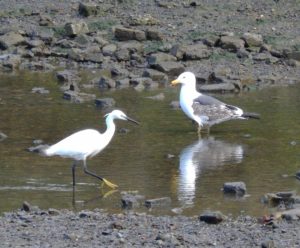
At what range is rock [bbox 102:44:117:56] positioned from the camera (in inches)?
1037

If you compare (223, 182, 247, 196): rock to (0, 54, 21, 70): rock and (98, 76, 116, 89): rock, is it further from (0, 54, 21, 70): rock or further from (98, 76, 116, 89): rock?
(0, 54, 21, 70): rock

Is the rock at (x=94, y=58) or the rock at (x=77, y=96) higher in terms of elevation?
the rock at (x=94, y=58)

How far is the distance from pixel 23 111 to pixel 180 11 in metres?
10.5

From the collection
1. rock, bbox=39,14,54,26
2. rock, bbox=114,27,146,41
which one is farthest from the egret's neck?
rock, bbox=39,14,54,26

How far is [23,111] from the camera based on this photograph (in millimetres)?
20297

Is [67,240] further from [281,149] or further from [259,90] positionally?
[259,90]

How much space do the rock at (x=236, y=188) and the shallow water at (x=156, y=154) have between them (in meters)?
0.12

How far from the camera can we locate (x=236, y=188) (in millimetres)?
13922

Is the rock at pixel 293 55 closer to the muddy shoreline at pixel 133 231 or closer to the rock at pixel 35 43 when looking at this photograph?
the rock at pixel 35 43

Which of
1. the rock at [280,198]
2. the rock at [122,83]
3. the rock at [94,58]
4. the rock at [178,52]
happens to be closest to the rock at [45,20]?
the rock at [94,58]

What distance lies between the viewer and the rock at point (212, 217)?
39.6 ft

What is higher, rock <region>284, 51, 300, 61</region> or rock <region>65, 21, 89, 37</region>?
rock <region>65, 21, 89, 37</region>

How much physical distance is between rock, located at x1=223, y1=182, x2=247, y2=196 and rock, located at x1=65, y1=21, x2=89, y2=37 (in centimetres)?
1447

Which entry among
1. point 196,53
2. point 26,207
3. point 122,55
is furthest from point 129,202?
point 122,55
